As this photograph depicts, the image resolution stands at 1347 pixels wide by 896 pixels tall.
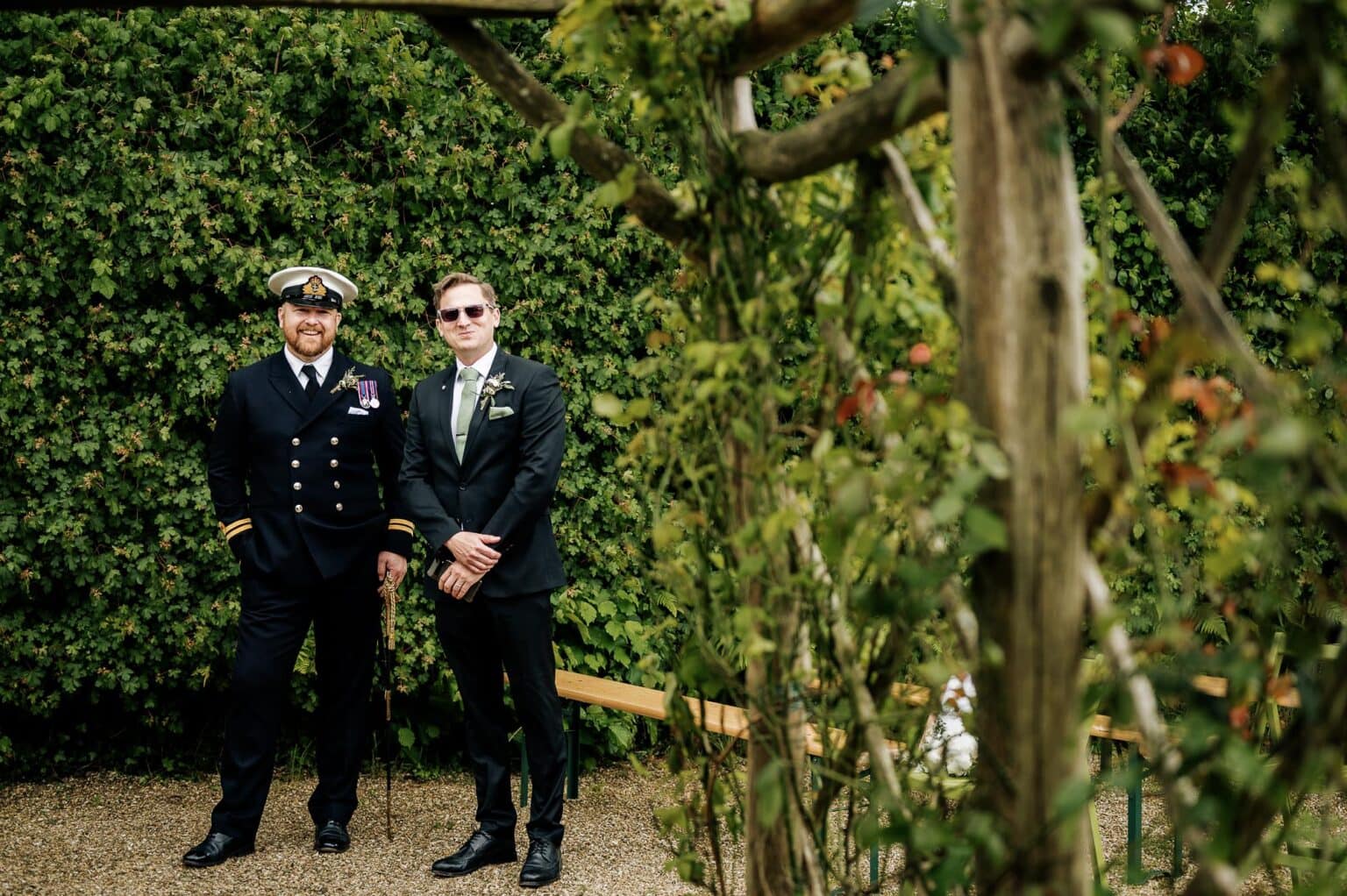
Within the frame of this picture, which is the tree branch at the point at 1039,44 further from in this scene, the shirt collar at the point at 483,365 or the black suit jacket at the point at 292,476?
the black suit jacket at the point at 292,476

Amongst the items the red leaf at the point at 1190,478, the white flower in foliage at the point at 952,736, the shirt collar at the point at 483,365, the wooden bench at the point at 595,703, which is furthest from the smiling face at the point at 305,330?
the red leaf at the point at 1190,478

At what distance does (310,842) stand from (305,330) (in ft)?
6.08

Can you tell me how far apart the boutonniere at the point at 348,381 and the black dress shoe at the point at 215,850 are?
1586mm

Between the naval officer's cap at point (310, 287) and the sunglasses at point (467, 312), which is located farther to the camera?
the naval officer's cap at point (310, 287)

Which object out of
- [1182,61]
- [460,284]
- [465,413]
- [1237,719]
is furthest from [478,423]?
[1237,719]

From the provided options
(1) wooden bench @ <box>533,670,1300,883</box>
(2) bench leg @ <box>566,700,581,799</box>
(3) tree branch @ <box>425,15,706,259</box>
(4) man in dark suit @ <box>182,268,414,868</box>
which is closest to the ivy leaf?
(3) tree branch @ <box>425,15,706,259</box>

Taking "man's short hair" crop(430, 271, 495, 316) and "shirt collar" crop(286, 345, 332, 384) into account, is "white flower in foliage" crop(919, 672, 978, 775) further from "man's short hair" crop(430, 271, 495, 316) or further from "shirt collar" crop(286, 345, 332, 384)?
"shirt collar" crop(286, 345, 332, 384)

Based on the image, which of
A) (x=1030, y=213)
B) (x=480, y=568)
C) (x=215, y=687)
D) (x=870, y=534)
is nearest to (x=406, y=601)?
(x=215, y=687)

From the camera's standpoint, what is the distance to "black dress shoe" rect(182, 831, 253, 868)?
412 cm

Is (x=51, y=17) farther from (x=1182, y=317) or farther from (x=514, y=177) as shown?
(x=1182, y=317)

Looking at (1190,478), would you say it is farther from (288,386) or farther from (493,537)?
(288,386)

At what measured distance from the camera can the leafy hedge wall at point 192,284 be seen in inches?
184

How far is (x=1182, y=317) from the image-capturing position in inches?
63.0

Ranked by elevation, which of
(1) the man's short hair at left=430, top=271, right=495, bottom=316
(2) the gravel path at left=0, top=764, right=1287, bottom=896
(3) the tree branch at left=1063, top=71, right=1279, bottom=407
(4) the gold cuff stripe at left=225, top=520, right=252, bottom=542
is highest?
(1) the man's short hair at left=430, top=271, right=495, bottom=316
